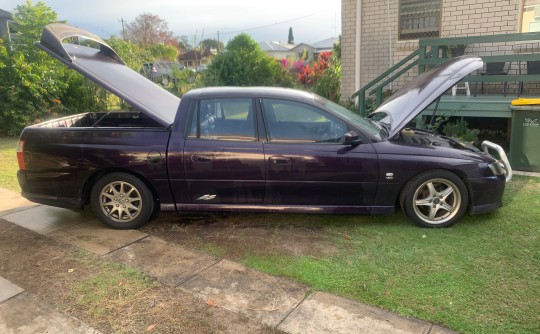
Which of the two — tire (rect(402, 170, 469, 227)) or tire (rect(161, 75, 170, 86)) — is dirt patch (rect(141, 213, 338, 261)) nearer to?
tire (rect(402, 170, 469, 227))

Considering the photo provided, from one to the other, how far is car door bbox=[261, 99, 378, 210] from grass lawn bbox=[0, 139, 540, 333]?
404 millimetres

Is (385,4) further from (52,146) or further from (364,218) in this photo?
(52,146)

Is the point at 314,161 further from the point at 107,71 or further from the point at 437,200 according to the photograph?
the point at 107,71

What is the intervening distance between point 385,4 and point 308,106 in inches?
248

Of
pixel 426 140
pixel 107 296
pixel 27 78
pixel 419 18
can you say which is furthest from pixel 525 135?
pixel 27 78

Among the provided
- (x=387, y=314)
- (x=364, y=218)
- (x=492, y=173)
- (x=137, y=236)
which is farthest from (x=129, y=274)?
(x=492, y=173)

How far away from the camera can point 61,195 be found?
4582 mm

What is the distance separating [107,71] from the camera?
4770mm

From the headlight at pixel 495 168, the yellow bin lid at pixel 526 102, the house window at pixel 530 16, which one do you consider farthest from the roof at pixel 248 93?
the house window at pixel 530 16

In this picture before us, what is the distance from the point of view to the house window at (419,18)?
905 cm

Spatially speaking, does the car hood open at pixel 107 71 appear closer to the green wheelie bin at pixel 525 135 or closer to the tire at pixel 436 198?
the tire at pixel 436 198

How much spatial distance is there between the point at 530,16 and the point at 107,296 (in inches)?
352

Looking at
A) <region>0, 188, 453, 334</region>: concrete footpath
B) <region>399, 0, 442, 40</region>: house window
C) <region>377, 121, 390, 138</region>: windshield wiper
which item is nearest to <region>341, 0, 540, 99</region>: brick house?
<region>399, 0, 442, 40</region>: house window

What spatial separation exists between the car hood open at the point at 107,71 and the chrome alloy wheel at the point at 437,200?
2746 mm
